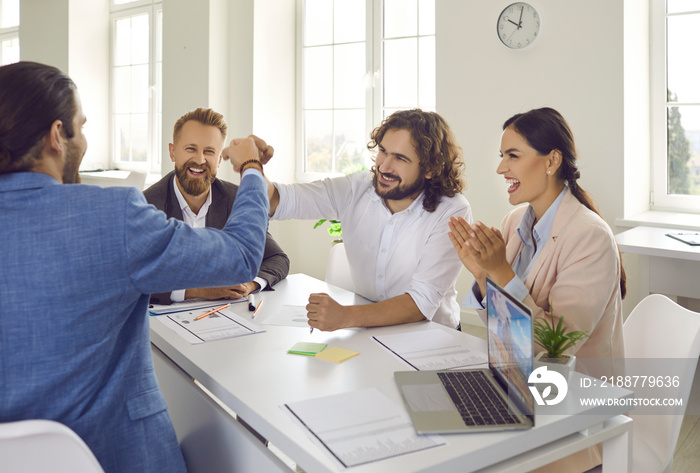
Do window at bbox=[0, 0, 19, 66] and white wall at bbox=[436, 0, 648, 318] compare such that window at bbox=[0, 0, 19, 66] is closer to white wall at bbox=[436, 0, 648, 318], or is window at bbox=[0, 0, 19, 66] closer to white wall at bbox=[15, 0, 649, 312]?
white wall at bbox=[15, 0, 649, 312]

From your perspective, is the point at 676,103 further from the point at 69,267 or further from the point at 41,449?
the point at 41,449

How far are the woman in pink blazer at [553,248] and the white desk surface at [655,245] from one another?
3.48 ft

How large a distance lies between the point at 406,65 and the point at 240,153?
138 inches

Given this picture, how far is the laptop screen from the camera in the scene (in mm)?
1089

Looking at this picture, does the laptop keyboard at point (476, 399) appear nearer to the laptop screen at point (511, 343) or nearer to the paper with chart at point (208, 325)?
the laptop screen at point (511, 343)

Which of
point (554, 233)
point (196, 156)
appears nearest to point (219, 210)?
point (196, 156)

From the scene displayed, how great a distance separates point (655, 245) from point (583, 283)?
1.50 meters

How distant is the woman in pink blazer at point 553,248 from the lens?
1.77 m

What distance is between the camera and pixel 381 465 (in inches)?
40.4

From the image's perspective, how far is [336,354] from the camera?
1577 millimetres

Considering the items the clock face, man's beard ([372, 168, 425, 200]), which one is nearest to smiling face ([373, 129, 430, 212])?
man's beard ([372, 168, 425, 200])

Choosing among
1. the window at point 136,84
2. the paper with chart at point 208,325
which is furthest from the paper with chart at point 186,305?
the window at point 136,84

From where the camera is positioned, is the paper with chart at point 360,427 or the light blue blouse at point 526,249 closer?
the paper with chart at point 360,427

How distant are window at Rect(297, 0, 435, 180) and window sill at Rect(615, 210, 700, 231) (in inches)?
68.9
